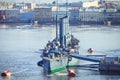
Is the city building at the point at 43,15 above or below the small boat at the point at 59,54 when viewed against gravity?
below

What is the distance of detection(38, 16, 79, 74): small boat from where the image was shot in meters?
14.1

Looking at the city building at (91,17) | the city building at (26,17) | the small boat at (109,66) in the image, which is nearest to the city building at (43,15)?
the city building at (26,17)

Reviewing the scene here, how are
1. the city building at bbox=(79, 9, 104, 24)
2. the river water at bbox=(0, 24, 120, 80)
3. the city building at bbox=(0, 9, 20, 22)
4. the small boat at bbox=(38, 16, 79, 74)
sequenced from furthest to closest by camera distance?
1. the city building at bbox=(0, 9, 20, 22)
2. the city building at bbox=(79, 9, 104, 24)
3. the small boat at bbox=(38, 16, 79, 74)
4. the river water at bbox=(0, 24, 120, 80)

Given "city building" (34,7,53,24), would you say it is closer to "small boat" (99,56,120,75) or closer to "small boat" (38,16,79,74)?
"small boat" (38,16,79,74)

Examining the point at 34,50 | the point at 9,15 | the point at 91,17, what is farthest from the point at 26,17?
the point at 34,50

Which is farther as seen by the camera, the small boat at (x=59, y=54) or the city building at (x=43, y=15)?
the city building at (x=43, y=15)

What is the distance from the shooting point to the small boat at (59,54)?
14.1 metres

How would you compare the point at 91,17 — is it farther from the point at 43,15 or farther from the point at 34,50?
the point at 34,50

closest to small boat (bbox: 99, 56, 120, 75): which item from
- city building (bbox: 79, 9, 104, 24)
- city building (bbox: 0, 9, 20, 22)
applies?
city building (bbox: 79, 9, 104, 24)

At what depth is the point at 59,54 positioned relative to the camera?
575 inches

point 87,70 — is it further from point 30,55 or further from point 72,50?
point 30,55

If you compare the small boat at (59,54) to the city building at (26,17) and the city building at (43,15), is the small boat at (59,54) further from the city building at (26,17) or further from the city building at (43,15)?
the city building at (26,17)

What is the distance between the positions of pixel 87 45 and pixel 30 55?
3.47m

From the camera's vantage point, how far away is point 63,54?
14836 mm
